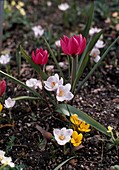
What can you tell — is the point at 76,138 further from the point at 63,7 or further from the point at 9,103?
the point at 63,7

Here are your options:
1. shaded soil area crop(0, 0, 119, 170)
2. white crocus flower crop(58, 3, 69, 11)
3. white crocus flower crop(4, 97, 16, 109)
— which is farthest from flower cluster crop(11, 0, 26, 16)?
white crocus flower crop(4, 97, 16, 109)

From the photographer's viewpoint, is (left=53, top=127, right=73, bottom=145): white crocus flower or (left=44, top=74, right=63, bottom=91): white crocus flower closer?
(left=53, top=127, right=73, bottom=145): white crocus flower

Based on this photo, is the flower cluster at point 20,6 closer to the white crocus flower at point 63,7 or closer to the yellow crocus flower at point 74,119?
the white crocus flower at point 63,7

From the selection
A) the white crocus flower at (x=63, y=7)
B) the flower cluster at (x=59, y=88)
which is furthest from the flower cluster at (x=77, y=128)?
the white crocus flower at (x=63, y=7)

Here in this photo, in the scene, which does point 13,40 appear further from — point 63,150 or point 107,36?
point 63,150

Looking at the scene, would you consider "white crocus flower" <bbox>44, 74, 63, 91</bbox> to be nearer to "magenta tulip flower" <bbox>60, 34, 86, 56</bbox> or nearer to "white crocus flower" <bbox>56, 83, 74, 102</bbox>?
"white crocus flower" <bbox>56, 83, 74, 102</bbox>

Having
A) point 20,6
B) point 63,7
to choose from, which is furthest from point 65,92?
point 20,6
